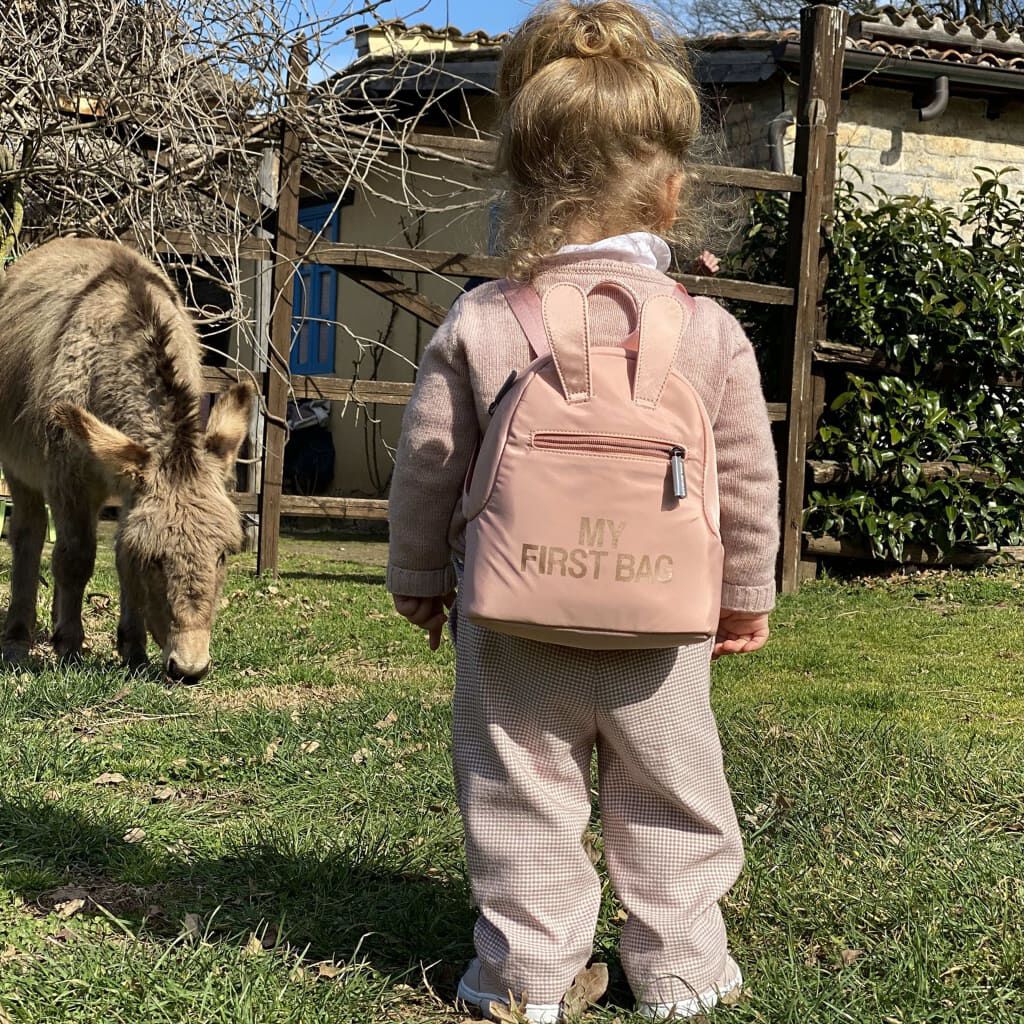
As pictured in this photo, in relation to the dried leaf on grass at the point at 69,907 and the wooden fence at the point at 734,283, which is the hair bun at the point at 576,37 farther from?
the wooden fence at the point at 734,283

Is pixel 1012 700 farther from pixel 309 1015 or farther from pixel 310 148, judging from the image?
pixel 310 148

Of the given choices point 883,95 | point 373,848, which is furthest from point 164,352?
point 883,95

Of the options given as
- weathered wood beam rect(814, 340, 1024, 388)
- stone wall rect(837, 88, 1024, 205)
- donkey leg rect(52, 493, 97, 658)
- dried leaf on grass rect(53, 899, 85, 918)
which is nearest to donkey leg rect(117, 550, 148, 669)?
donkey leg rect(52, 493, 97, 658)

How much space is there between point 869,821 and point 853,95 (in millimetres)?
9452

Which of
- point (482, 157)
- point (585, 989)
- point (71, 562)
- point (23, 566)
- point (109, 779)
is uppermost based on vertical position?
point (482, 157)

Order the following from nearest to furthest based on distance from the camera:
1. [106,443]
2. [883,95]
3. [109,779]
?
[109,779] → [106,443] → [883,95]

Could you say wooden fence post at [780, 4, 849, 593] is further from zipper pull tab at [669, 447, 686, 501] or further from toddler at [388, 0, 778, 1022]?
zipper pull tab at [669, 447, 686, 501]

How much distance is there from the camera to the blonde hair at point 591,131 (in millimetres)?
2453

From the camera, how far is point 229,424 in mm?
5398

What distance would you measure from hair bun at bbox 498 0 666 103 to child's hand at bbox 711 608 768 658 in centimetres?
117

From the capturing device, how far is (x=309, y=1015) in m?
2.48

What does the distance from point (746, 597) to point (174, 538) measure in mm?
3154

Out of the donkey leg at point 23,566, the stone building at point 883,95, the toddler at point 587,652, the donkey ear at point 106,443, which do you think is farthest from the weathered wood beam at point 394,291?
the toddler at point 587,652

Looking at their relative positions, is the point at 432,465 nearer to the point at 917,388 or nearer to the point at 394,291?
the point at 394,291
